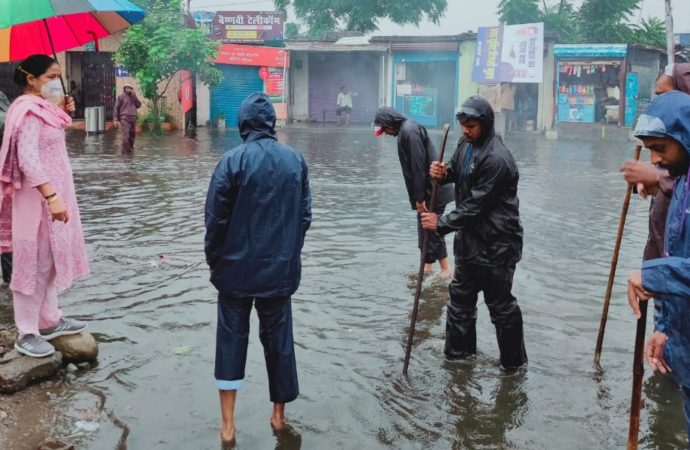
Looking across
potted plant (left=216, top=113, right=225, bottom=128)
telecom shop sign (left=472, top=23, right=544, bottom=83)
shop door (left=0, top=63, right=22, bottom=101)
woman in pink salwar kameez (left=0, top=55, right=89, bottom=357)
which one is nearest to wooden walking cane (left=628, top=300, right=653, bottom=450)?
woman in pink salwar kameez (left=0, top=55, right=89, bottom=357)

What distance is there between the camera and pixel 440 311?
20.1ft

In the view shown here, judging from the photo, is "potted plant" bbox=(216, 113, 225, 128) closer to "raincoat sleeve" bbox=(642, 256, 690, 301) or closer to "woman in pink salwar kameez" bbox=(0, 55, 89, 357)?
"woman in pink salwar kameez" bbox=(0, 55, 89, 357)

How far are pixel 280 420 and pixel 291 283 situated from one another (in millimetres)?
842

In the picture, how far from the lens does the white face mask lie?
4.47 m

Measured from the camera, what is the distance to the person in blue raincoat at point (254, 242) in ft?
11.8

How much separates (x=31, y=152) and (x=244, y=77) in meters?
25.1

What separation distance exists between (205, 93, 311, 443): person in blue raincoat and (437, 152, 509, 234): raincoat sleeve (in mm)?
1199


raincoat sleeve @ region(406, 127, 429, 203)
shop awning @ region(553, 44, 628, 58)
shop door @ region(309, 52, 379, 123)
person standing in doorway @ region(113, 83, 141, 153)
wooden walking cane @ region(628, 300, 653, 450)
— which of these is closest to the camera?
wooden walking cane @ region(628, 300, 653, 450)

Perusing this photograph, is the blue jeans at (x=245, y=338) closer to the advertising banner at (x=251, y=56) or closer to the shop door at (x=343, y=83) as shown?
the advertising banner at (x=251, y=56)

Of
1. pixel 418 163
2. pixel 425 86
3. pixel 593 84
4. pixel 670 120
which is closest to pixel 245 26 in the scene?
pixel 425 86

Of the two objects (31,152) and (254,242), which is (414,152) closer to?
(254,242)

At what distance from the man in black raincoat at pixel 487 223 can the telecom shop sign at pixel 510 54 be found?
21.2 metres

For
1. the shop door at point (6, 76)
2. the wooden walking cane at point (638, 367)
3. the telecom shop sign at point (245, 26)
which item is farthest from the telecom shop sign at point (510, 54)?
the wooden walking cane at point (638, 367)

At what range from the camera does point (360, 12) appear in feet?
116
